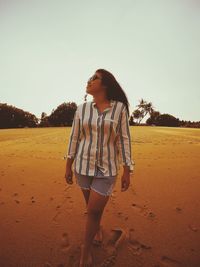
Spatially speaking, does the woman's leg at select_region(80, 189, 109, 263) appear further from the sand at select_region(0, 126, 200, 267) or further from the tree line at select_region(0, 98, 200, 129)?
the tree line at select_region(0, 98, 200, 129)

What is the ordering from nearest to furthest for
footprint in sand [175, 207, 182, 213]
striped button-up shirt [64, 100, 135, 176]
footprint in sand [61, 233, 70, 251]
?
1. striped button-up shirt [64, 100, 135, 176]
2. footprint in sand [61, 233, 70, 251]
3. footprint in sand [175, 207, 182, 213]

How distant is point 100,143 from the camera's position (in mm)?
1905

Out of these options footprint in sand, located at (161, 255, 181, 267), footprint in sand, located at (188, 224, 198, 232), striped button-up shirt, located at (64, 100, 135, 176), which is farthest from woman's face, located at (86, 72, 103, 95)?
footprint in sand, located at (188, 224, 198, 232)

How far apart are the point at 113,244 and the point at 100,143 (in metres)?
1.35

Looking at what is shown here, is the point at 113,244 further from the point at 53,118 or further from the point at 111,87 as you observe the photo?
the point at 53,118

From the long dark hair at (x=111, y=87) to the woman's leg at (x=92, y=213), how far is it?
0.94m

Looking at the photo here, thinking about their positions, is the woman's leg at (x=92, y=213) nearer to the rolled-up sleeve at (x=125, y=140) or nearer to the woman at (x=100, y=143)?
the woman at (x=100, y=143)

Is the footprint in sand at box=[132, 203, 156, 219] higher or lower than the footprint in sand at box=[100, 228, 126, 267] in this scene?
higher

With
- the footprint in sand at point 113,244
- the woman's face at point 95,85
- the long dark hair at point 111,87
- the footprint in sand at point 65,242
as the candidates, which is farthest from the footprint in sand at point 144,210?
the woman's face at point 95,85

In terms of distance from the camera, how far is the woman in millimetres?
1894

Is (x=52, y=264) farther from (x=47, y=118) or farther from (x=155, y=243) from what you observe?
(x=47, y=118)

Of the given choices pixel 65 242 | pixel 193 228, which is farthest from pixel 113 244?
pixel 193 228

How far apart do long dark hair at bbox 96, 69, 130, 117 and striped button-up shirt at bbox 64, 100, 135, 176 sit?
0.28ft

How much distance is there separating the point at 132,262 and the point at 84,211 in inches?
47.8
